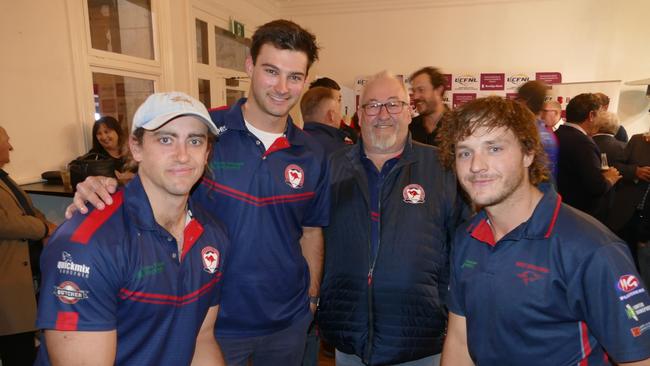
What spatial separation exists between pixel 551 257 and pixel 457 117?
512 millimetres

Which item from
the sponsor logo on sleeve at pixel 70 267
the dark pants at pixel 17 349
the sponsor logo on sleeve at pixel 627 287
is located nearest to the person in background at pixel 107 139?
the dark pants at pixel 17 349

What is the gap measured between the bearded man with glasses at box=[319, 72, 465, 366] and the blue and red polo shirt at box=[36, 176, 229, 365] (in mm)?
560

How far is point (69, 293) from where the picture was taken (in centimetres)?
99

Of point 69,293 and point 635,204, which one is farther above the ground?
point 69,293

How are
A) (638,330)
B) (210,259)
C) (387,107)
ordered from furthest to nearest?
1. (387,107)
2. (210,259)
3. (638,330)

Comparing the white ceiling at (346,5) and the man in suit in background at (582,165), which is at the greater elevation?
the white ceiling at (346,5)

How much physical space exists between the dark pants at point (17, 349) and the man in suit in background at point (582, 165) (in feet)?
12.7

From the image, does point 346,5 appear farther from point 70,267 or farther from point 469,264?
→ point 70,267

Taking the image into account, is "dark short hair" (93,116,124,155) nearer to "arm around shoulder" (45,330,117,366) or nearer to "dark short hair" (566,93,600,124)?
"arm around shoulder" (45,330,117,366)

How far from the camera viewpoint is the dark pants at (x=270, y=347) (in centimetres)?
159

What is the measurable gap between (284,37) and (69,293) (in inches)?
45.8

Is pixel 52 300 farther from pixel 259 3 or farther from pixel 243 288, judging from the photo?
pixel 259 3

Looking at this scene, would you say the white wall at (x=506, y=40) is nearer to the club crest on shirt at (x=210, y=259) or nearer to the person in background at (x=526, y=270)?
the person in background at (x=526, y=270)

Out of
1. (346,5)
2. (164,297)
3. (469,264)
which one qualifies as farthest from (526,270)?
(346,5)
